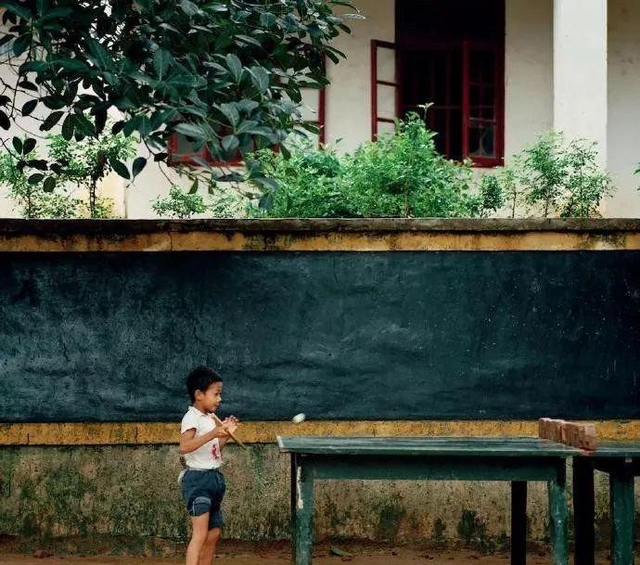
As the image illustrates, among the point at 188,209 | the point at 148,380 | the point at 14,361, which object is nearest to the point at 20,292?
the point at 14,361

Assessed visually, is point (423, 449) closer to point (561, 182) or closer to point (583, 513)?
point (583, 513)

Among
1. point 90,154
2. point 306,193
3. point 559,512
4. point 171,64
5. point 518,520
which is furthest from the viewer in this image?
point 90,154

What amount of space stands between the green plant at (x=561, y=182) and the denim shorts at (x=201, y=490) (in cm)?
548

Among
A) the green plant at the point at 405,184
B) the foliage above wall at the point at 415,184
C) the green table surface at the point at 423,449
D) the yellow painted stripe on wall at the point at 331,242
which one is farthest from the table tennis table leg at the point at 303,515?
the green plant at the point at 405,184

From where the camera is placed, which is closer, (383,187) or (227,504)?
(227,504)

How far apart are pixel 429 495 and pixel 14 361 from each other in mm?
2954

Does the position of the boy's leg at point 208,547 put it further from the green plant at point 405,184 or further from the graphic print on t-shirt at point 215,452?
the green plant at point 405,184

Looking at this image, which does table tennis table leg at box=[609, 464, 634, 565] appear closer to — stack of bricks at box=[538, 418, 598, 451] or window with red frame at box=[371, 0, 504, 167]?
stack of bricks at box=[538, 418, 598, 451]

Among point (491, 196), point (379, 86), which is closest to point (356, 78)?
point (379, 86)

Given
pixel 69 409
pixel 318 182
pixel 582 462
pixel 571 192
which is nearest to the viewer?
pixel 582 462

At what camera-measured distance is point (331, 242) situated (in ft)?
25.4

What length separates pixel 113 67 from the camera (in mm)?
6129

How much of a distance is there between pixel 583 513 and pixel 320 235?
2.64 m

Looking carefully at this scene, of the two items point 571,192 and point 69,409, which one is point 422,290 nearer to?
point 69,409
